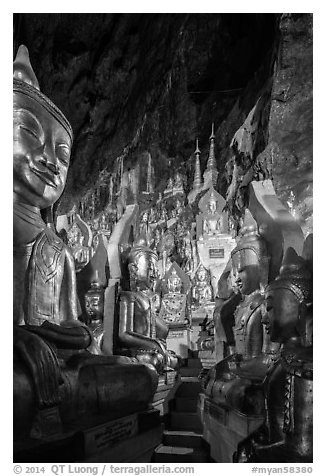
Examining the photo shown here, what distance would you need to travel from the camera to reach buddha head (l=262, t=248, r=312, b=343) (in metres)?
1.86

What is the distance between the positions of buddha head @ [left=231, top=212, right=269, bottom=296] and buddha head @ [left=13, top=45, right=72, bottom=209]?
5.05 feet

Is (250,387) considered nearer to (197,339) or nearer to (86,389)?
(86,389)

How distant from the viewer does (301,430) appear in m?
A: 1.44

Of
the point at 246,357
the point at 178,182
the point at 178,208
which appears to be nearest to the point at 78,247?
the point at 246,357

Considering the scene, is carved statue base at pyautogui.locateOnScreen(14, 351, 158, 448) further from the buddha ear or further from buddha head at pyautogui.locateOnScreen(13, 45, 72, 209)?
the buddha ear

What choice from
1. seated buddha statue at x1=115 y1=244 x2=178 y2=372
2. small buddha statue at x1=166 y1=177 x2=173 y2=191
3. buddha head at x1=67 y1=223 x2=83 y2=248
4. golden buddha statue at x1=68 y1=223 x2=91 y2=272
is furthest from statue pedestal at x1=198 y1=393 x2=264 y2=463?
small buddha statue at x1=166 y1=177 x2=173 y2=191

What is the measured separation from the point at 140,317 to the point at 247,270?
132cm

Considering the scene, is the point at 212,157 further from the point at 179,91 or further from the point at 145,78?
the point at 145,78

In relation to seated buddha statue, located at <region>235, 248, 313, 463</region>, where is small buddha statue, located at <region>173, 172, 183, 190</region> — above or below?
above

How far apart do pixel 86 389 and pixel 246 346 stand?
4.73ft

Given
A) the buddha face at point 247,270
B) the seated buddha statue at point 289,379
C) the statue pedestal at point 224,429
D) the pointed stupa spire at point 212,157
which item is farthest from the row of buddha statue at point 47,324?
the pointed stupa spire at point 212,157

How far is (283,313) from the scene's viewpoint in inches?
75.4

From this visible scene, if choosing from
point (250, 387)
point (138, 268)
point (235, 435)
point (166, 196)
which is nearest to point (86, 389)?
point (235, 435)

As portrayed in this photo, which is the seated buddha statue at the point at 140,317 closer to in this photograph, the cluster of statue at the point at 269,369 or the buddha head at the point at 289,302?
the cluster of statue at the point at 269,369
